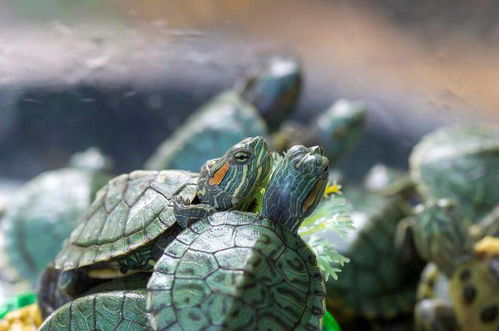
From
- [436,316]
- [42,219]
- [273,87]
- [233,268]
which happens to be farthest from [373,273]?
[233,268]

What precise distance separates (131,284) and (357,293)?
2.91 feet

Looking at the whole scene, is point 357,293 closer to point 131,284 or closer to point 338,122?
point 338,122

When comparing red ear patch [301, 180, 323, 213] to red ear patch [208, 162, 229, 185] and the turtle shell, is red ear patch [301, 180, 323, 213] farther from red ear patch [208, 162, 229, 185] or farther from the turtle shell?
the turtle shell

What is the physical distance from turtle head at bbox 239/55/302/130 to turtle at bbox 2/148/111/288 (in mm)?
554

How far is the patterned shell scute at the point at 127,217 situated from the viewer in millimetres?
719

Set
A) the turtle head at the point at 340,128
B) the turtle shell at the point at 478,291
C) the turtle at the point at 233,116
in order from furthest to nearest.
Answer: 1. the turtle head at the point at 340,128
2. the turtle at the point at 233,116
3. the turtle shell at the point at 478,291

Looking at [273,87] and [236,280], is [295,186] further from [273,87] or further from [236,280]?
[273,87]

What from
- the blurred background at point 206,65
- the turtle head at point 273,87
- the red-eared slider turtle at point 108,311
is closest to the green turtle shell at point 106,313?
the red-eared slider turtle at point 108,311

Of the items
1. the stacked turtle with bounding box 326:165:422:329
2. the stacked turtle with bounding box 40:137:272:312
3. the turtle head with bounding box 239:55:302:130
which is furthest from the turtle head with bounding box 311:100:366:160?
the stacked turtle with bounding box 40:137:272:312

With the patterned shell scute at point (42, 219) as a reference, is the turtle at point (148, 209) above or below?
above

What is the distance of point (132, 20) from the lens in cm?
156

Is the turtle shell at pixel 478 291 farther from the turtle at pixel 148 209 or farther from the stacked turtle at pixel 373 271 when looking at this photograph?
the turtle at pixel 148 209

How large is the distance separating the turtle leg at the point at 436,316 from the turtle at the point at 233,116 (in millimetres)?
665

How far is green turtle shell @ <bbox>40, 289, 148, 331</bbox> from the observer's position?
698 mm
